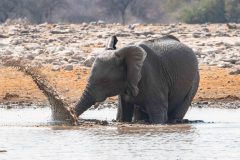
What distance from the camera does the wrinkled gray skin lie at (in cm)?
1702

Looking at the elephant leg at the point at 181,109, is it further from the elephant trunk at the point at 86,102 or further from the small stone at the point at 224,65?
the small stone at the point at 224,65

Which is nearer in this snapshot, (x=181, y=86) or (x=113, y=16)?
(x=181, y=86)

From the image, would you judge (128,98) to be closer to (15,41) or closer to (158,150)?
(158,150)

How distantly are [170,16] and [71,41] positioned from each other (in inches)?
1119

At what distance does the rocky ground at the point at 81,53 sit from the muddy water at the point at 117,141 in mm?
4045

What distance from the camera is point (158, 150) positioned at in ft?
46.5

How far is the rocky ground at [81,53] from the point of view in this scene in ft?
75.1

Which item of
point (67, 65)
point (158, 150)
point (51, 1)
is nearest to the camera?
point (158, 150)

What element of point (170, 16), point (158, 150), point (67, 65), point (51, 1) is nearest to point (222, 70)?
point (67, 65)

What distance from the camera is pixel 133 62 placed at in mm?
17109

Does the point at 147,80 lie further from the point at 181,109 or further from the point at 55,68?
the point at 55,68

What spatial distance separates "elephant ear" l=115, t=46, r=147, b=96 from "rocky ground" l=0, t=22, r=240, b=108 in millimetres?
3677

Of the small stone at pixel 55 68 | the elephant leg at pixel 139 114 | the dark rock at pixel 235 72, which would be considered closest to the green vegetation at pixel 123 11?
the small stone at pixel 55 68

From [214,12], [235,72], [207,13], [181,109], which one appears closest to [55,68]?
[235,72]
